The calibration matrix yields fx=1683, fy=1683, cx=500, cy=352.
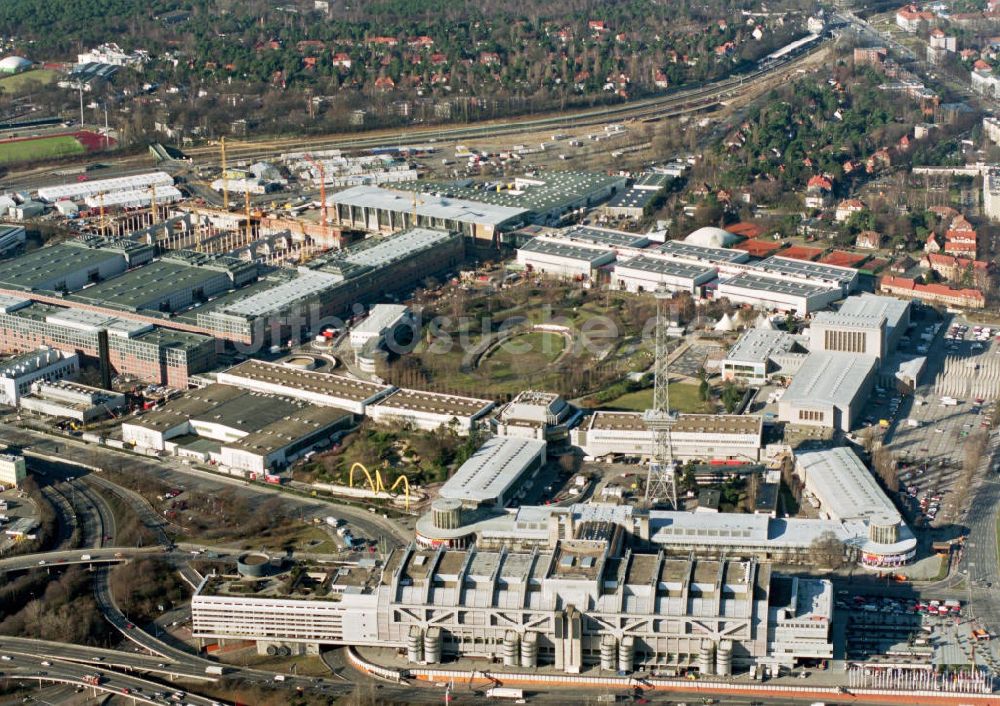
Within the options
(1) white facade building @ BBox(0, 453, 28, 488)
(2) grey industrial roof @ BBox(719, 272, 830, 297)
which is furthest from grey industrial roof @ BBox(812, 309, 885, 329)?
(1) white facade building @ BBox(0, 453, 28, 488)

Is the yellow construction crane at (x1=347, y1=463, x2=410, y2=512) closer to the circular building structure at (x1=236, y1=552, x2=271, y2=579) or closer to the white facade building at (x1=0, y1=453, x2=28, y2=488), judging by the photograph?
the circular building structure at (x1=236, y1=552, x2=271, y2=579)

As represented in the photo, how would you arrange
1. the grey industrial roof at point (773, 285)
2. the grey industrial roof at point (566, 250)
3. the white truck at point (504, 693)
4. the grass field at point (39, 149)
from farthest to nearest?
the grass field at point (39, 149) < the grey industrial roof at point (566, 250) < the grey industrial roof at point (773, 285) < the white truck at point (504, 693)

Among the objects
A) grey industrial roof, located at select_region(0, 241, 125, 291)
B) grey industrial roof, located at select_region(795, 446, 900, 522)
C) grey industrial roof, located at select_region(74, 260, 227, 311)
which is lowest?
grey industrial roof, located at select_region(795, 446, 900, 522)

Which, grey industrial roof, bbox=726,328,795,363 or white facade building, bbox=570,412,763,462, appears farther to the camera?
grey industrial roof, bbox=726,328,795,363

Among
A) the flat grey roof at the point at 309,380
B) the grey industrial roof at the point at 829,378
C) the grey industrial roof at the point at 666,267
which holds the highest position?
the grey industrial roof at the point at 666,267

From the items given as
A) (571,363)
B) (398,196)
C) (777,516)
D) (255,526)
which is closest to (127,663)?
(255,526)

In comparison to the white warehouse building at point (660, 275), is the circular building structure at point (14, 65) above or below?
above

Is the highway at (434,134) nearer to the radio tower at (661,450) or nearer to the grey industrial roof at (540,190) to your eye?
the grey industrial roof at (540,190)

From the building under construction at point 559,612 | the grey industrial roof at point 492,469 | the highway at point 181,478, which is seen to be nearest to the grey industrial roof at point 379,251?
the highway at point 181,478
